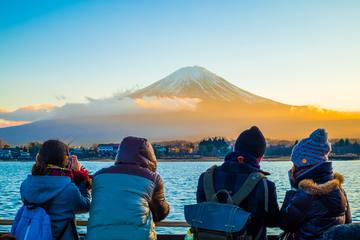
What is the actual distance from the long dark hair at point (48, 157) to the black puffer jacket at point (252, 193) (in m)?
1.20

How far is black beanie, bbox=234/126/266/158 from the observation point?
3.98 m

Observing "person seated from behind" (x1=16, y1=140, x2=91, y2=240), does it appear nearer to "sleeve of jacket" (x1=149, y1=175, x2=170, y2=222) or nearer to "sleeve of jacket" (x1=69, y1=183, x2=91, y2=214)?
"sleeve of jacket" (x1=69, y1=183, x2=91, y2=214)

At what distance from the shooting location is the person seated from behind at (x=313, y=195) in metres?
3.93

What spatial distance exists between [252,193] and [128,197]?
92cm

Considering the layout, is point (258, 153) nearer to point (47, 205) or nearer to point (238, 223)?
point (238, 223)

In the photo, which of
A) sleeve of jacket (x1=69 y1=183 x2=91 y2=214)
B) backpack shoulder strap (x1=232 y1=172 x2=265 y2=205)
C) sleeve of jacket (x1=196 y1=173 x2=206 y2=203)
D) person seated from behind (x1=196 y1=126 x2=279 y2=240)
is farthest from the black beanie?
sleeve of jacket (x1=69 y1=183 x2=91 y2=214)

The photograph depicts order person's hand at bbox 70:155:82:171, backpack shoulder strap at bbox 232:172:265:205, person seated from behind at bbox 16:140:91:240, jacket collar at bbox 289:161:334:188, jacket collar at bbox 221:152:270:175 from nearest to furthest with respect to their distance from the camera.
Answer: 1. backpack shoulder strap at bbox 232:172:265:205
2. jacket collar at bbox 221:152:270:175
3. jacket collar at bbox 289:161:334:188
4. person seated from behind at bbox 16:140:91:240
5. person's hand at bbox 70:155:82:171

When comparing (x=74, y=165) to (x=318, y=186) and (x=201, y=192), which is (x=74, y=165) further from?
(x=318, y=186)

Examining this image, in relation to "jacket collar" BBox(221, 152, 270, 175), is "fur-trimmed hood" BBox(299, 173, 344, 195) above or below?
below

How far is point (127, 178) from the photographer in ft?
13.4

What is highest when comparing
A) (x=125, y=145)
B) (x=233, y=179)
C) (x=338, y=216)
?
(x=125, y=145)

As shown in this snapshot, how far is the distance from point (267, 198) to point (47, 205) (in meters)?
1.77

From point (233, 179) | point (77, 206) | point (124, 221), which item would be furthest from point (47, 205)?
point (233, 179)

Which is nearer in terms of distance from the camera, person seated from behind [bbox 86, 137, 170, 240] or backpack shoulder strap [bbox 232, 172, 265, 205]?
backpack shoulder strap [bbox 232, 172, 265, 205]
